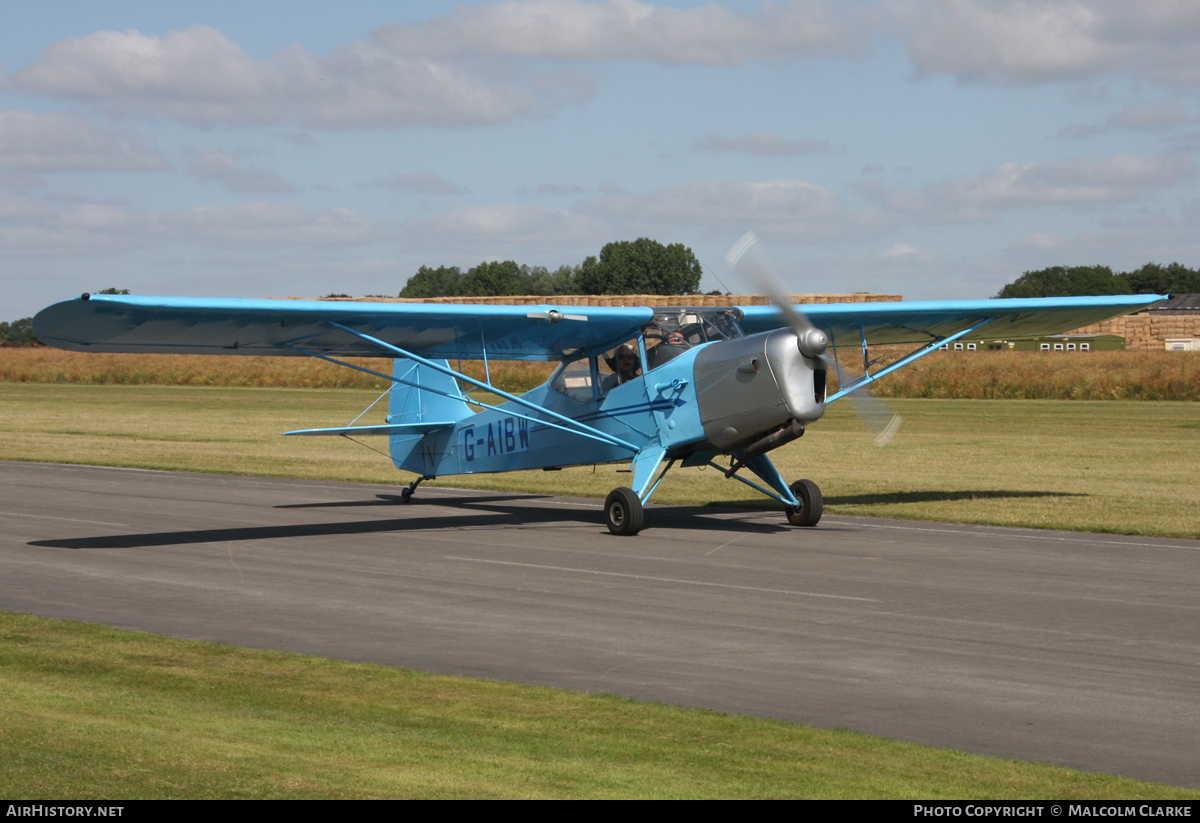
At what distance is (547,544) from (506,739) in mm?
8349

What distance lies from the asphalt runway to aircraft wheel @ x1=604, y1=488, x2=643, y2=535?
24 centimetres

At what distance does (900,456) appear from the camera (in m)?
27.3

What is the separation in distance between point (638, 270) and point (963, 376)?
87020mm

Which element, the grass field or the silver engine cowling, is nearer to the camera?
the grass field

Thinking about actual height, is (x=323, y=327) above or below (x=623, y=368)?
above

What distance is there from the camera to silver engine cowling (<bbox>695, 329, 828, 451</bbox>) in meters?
14.1

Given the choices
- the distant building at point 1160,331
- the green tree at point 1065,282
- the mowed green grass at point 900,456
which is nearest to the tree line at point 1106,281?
the green tree at point 1065,282

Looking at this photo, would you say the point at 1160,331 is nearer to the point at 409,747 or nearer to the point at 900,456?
the point at 900,456

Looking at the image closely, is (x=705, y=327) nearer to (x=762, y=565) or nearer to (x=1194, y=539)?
(x=762, y=565)

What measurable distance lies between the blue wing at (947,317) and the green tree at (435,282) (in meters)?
129

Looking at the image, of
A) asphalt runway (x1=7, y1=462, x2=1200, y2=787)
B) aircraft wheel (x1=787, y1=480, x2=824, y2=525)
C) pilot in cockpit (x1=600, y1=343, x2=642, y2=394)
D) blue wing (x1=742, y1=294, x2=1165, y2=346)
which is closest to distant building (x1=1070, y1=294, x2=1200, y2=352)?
blue wing (x1=742, y1=294, x2=1165, y2=346)

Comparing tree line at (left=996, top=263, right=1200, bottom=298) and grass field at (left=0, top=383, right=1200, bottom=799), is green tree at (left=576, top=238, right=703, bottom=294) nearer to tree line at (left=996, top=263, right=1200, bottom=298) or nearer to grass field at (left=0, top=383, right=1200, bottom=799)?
tree line at (left=996, top=263, right=1200, bottom=298)

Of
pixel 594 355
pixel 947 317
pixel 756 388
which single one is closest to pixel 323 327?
pixel 594 355
